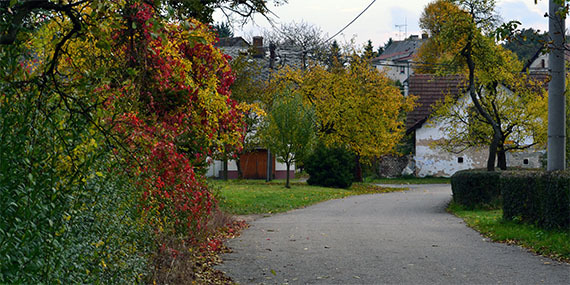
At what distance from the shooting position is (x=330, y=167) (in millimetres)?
36938

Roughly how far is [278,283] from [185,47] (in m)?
5.15

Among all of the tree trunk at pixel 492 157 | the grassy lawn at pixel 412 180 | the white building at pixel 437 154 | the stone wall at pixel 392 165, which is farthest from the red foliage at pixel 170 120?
the stone wall at pixel 392 165

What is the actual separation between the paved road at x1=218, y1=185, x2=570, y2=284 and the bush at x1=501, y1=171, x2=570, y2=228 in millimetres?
1121

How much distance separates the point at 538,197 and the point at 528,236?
4.15 ft

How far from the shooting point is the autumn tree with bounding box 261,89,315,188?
109ft

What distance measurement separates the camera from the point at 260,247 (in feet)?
39.2

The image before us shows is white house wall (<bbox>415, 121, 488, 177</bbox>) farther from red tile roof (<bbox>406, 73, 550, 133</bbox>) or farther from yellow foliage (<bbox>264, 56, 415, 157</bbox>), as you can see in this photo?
yellow foliage (<bbox>264, 56, 415, 157</bbox>)

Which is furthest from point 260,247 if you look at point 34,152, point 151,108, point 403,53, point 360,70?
point 403,53

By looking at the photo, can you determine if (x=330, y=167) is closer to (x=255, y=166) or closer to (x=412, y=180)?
(x=412, y=180)

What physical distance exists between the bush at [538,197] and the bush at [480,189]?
486cm

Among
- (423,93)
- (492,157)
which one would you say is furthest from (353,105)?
(492,157)

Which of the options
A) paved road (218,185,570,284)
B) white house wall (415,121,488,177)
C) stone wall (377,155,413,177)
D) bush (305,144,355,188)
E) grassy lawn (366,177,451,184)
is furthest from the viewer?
stone wall (377,155,413,177)

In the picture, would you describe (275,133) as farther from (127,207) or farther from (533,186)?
(127,207)

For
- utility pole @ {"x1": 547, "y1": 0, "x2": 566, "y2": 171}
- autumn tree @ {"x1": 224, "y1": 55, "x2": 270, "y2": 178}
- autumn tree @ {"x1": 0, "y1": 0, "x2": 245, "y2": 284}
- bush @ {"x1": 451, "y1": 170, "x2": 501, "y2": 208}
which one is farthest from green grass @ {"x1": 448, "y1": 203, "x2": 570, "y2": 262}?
autumn tree @ {"x1": 224, "y1": 55, "x2": 270, "y2": 178}
